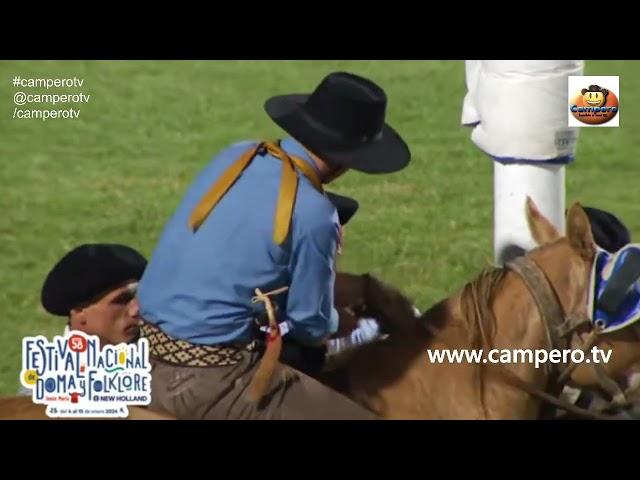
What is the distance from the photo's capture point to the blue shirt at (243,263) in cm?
454

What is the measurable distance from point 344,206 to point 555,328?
81cm

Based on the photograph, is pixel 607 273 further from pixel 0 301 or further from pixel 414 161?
pixel 0 301

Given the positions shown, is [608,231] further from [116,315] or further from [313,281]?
[116,315]

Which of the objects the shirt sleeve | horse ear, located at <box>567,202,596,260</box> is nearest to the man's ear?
the shirt sleeve

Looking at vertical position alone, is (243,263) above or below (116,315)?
above

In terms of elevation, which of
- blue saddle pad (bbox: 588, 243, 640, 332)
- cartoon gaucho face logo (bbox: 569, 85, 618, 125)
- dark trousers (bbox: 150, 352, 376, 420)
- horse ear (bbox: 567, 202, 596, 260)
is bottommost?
dark trousers (bbox: 150, 352, 376, 420)

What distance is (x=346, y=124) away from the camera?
184 inches

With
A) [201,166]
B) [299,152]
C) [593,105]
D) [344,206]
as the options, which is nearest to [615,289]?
[593,105]

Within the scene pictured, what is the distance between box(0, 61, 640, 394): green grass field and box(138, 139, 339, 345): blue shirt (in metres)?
0.55

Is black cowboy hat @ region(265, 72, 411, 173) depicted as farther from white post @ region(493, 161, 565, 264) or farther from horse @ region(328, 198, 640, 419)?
white post @ region(493, 161, 565, 264)

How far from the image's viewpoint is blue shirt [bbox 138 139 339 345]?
14.9 feet

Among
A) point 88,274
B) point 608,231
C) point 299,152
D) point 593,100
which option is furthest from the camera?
point 593,100
